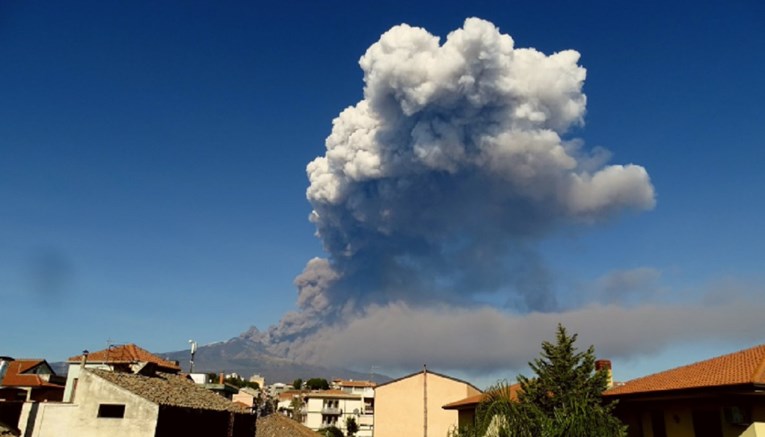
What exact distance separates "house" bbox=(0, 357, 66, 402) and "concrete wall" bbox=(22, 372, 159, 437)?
502 inches

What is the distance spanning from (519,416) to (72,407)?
972 inches

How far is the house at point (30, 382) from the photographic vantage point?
42900mm

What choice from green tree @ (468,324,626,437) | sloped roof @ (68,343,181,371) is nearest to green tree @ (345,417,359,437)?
sloped roof @ (68,343,181,371)

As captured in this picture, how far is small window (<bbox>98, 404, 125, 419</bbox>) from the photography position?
1216 inches

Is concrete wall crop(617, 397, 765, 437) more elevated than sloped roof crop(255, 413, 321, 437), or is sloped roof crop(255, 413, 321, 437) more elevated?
concrete wall crop(617, 397, 765, 437)

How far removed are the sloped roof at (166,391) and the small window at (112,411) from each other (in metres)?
1.09

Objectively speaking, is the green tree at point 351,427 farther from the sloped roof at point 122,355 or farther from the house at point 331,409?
the sloped roof at point 122,355

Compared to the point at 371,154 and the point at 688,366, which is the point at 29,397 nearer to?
the point at 688,366

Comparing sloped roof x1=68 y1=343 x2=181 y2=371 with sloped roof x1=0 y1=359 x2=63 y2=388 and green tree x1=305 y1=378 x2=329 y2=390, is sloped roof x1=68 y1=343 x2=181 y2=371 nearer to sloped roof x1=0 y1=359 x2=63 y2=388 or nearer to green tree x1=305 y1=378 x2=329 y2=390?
sloped roof x1=0 y1=359 x2=63 y2=388

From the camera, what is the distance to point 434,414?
6469cm

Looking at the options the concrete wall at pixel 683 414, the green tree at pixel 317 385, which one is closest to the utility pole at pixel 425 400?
the concrete wall at pixel 683 414

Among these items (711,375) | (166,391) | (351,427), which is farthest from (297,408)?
(711,375)

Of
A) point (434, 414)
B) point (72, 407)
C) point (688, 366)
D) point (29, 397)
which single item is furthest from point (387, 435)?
point (688, 366)

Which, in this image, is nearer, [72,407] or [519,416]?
[519,416]
